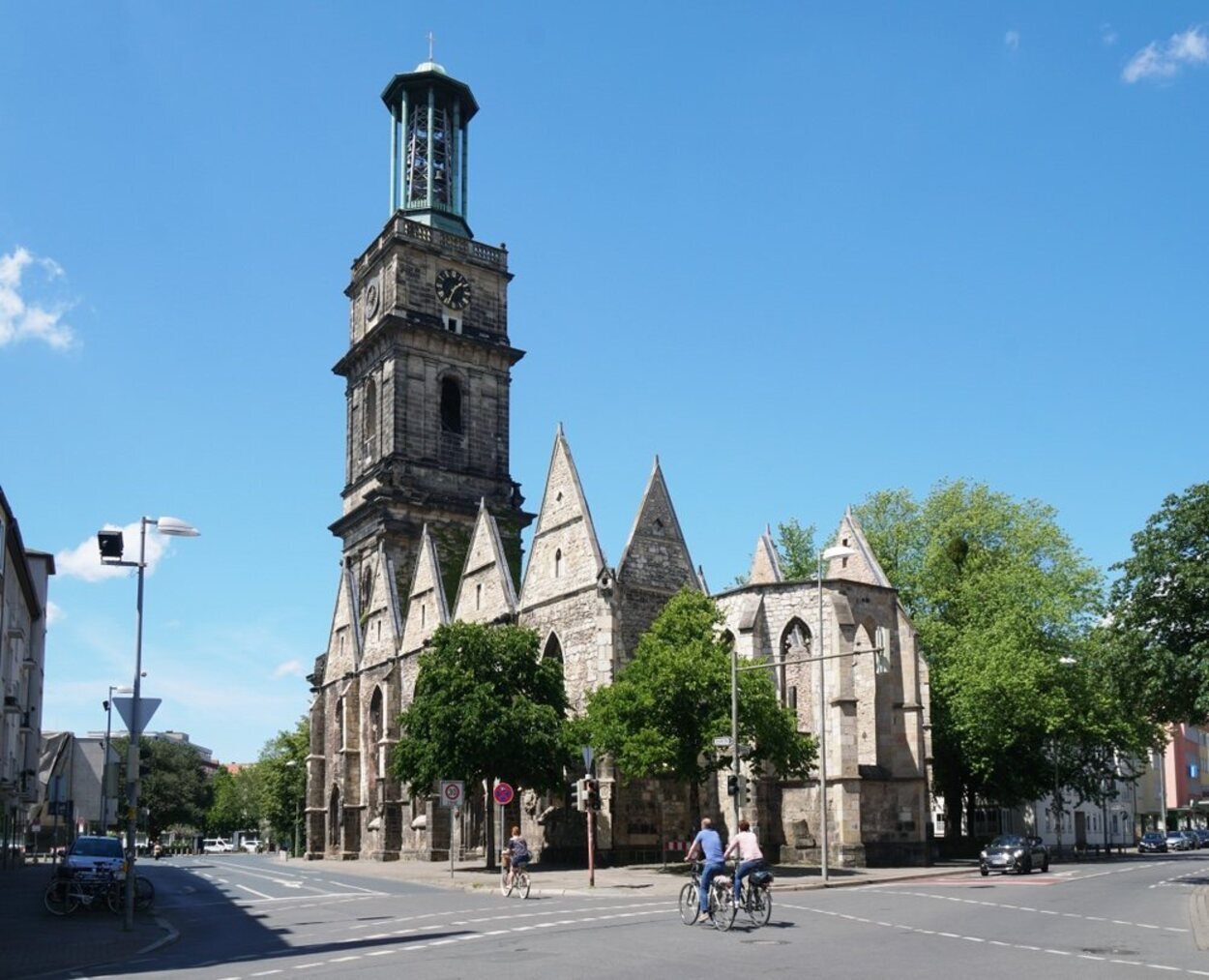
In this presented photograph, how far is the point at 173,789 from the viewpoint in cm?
11169

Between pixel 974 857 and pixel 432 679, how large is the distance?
26.1 m

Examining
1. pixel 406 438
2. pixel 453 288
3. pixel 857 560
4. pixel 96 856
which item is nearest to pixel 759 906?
pixel 96 856

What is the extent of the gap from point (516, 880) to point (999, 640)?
26.7 meters

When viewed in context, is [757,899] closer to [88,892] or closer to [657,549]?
[88,892]

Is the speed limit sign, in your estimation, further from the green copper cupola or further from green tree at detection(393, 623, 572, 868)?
the green copper cupola

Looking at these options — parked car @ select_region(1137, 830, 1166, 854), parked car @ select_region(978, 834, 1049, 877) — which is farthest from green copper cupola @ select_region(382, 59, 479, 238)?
parked car @ select_region(1137, 830, 1166, 854)

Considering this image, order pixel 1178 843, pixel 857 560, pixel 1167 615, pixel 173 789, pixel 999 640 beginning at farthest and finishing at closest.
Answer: pixel 173 789 → pixel 1178 843 → pixel 999 640 → pixel 857 560 → pixel 1167 615

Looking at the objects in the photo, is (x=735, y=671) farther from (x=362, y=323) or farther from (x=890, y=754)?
(x=362, y=323)

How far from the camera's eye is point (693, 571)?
43.2 meters

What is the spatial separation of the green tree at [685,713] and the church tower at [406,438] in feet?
67.1

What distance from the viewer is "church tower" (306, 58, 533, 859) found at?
189ft

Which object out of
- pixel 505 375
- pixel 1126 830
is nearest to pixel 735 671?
pixel 505 375

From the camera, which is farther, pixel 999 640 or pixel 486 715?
pixel 999 640

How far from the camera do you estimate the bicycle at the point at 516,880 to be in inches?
1081
